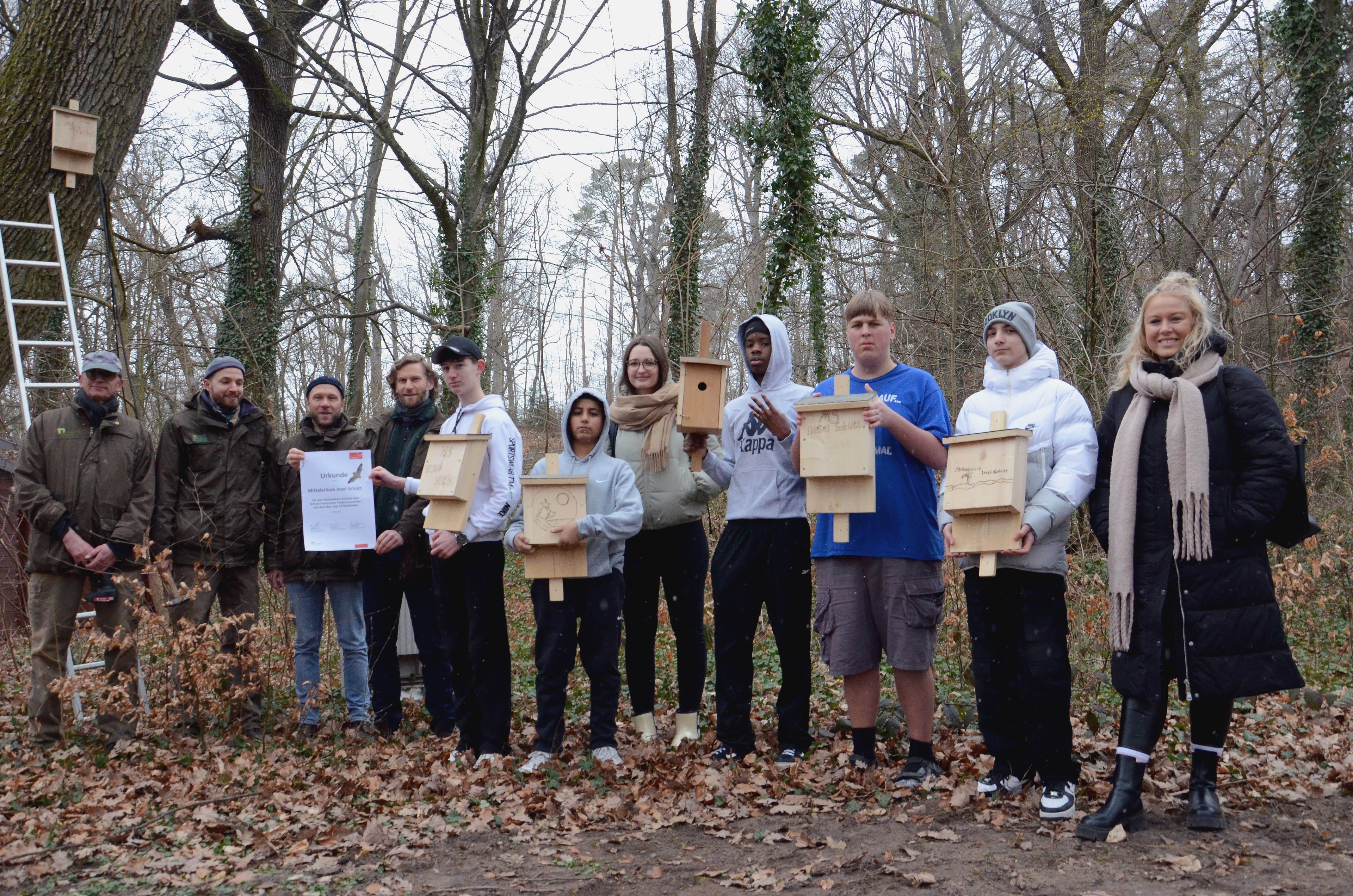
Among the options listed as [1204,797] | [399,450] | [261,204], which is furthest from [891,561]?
[261,204]

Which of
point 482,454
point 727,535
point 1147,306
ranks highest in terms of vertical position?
point 1147,306

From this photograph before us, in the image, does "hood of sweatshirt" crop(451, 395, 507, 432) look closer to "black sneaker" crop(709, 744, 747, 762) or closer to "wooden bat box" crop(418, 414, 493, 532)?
"wooden bat box" crop(418, 414, 493, 532)

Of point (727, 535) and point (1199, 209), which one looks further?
point (1199, 209)

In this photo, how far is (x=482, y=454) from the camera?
18.0 feet

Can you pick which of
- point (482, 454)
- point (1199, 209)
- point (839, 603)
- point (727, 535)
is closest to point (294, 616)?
point (482, 454)

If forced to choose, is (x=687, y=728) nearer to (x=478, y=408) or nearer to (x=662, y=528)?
(x=662, y=528)

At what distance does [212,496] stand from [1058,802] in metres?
5.17

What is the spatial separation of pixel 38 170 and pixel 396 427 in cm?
363

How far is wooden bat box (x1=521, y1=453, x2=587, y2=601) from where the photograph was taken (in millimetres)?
5258

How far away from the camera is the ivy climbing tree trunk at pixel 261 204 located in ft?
42.0

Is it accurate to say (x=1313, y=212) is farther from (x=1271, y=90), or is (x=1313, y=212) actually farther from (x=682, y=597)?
(x=682, y=597)

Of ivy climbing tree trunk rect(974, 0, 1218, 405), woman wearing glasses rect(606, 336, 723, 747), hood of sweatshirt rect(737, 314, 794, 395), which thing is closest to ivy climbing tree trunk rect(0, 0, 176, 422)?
woman wearing glasses rect(606, 336, 723, 747)

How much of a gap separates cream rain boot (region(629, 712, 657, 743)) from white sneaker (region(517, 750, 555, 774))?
669 mm

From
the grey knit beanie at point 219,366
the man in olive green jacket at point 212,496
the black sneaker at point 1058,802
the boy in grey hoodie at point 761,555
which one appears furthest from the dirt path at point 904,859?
the grey knit beanie at point 219,366
